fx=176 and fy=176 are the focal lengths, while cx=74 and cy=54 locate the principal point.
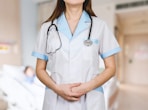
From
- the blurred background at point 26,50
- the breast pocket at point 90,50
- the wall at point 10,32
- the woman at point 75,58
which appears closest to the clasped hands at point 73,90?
the woman at point 75,58

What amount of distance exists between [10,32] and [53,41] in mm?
2316

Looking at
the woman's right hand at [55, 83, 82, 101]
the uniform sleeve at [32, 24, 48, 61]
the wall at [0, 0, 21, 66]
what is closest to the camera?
the woman's right hand at [55, 83, 82, 101]

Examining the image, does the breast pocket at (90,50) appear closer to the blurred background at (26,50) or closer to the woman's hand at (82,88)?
the woman's hand at (82,88)

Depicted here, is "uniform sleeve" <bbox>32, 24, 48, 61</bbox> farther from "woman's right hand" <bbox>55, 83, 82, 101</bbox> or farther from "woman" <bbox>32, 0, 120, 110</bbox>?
"woman's right hand" <bbox>55, 83, 82, 101</bbox>

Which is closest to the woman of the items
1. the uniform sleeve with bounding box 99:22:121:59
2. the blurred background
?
the uniform sleeve with bounding box 99:22:121:59

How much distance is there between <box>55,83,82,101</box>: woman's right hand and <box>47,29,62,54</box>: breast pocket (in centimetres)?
16

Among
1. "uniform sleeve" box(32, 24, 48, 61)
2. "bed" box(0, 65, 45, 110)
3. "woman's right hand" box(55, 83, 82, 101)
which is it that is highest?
"uniform sleeve" box(32, 24, 48, 61)

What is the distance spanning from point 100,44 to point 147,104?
10.9 feet

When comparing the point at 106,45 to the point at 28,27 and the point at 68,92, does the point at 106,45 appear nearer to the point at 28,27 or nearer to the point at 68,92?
the point at 68,92

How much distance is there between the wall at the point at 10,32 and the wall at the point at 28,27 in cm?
17

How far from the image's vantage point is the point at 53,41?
0.77m

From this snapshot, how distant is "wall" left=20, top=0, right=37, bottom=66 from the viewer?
10.5ft

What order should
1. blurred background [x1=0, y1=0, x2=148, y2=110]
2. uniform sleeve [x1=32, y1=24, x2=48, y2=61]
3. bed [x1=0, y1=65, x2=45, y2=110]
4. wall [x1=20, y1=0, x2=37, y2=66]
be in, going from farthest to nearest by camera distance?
1. wall [x1=20, y1=0, x2=37, y2=66]
2. blurred background [x1=0, y1=0, x2=148, y2=110]
3. bed [x1=0, y1=65, x2=45, y2=110]
4. uniform sleeve [x1=32, y1=24, x2=48, y2=61]

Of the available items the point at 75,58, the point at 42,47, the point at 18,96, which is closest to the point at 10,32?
the point at 18,96
